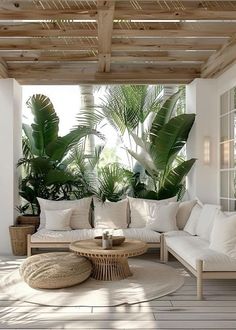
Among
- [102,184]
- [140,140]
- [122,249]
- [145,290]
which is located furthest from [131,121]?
[145,290]

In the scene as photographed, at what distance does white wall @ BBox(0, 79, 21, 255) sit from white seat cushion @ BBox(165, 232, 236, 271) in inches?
103

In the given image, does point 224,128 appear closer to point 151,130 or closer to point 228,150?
point 228,150

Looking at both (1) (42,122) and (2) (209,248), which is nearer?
(2) (209,248)

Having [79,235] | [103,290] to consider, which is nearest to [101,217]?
[79,235]

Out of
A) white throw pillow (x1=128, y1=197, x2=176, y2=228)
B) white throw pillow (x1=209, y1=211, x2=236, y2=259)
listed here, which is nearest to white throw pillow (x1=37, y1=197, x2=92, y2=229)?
white throw pillow (x1=128, y1=197, x2=176, y2=228)

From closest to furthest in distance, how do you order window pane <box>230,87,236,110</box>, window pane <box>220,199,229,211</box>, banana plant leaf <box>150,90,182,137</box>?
window pane <box>230,87,236,110</box>, window pane <box>220,199,229,211</box>, banana plant leaf <box>150,90,182,137</box>

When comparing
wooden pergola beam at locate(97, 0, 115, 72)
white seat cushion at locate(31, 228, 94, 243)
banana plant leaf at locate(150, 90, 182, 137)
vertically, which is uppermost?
wooden pergola beam at locate(97, 0, 115, 72)

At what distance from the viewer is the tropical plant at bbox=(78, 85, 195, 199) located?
261 inches

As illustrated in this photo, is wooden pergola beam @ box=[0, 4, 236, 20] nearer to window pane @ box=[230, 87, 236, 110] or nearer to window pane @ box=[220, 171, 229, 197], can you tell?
window pane @ box=[230, 87, 236, 110]

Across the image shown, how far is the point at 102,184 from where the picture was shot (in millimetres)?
6996

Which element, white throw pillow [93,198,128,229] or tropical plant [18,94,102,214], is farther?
tropical plant [18,94,102,214]

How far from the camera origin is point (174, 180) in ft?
22.0

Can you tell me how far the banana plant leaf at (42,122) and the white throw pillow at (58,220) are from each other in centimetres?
125

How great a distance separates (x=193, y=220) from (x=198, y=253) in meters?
1.57
